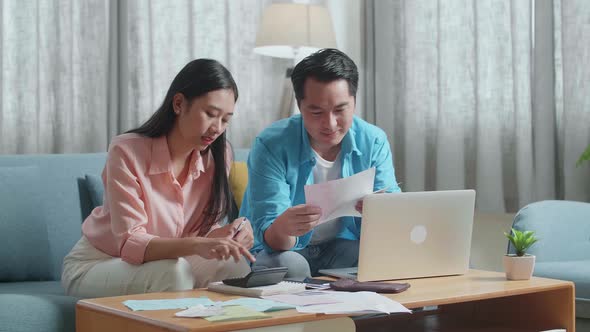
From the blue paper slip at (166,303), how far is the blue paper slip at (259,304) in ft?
0.16

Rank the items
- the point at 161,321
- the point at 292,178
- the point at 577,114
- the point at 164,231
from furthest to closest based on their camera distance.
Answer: the point at 577,114 < the point at 292,178 < the point at 164,231 < the point at 161,321

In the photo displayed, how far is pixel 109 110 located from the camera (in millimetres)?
3658

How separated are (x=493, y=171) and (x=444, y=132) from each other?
28 centimetres

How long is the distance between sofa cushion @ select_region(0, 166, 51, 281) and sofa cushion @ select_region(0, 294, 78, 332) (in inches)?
20.1

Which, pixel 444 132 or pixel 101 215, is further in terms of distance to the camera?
pixel 444 132

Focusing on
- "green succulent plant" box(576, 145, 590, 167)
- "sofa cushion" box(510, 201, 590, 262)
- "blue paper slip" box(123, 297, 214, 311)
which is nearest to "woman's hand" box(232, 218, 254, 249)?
"blue paper slip" box(123, 297, 214, 311)

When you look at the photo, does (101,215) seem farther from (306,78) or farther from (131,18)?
(131,18)

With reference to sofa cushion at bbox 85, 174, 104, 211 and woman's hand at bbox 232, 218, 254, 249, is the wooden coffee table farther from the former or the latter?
sofa cushion at bbox 85, 174, 104, 211

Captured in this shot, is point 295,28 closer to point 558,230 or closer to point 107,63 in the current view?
point 107,63

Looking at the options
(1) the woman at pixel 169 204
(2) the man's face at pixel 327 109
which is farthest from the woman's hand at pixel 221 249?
(2) the man's face at pixel 327 109

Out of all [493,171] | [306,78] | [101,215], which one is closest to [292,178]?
[306,78]

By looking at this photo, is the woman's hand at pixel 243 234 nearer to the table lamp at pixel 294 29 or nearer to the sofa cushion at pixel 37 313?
→ the sofa cushion at pixel 37 313

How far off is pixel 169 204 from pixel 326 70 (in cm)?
55

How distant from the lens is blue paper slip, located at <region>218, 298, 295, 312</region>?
163 centimetres
